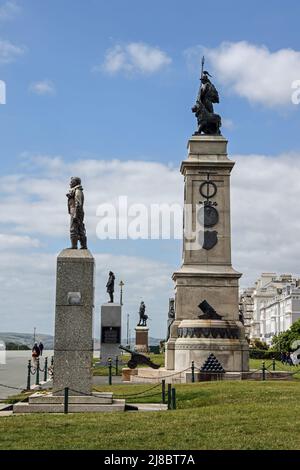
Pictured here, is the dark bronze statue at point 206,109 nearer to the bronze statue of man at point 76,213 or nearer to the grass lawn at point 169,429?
the bronze statue of man at point 76,213

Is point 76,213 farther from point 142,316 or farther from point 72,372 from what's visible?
point 142,316

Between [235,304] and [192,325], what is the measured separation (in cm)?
286

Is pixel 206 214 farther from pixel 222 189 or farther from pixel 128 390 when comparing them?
pixel 128 390

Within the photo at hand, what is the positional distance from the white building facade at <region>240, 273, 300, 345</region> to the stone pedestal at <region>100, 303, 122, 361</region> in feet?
279

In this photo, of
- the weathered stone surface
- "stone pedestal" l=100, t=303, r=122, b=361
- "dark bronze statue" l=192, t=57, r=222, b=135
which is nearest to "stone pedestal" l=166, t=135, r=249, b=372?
"dark bronze statue" l=192, t=57, r=222, b=135

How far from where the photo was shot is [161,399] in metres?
20.9

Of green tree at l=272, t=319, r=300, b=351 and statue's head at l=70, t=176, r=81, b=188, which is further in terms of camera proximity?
green tree at l=272, t=319, r=300, b=351

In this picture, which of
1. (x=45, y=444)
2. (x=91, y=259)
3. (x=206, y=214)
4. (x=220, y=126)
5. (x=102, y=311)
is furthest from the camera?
(x=102, y=311)

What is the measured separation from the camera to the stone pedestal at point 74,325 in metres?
17.0

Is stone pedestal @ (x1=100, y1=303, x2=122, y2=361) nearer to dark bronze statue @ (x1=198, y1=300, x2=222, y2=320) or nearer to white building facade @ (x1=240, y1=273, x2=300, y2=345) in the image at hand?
dark bronze statue @ (x1=198, y1=300, x2=222, y2=320)

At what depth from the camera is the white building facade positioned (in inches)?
5118

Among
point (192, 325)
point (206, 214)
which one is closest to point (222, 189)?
point (206, 214)

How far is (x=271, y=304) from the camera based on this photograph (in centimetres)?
15212
